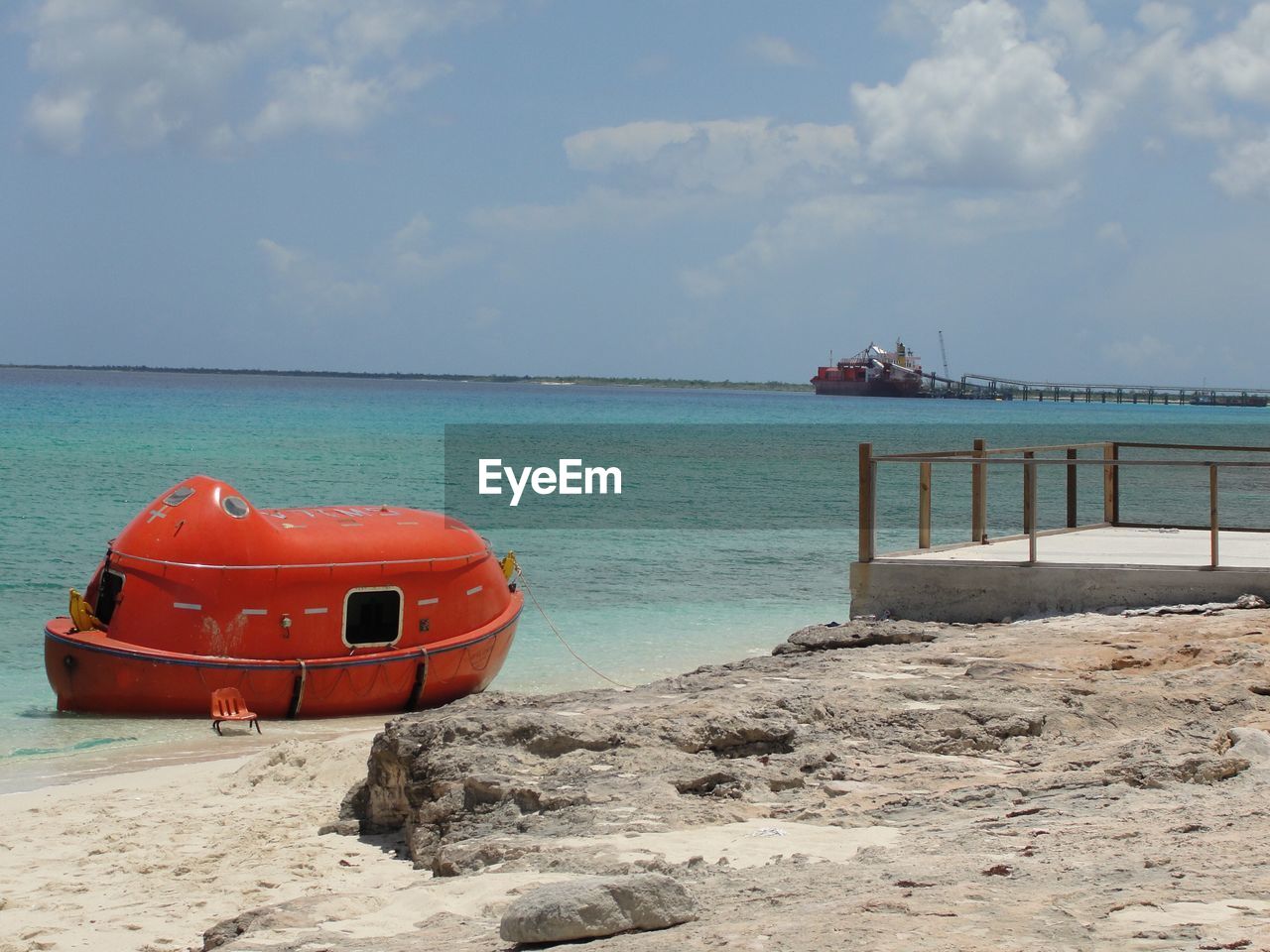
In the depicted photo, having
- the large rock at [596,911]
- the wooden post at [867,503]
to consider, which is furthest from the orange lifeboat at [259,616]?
the large rock at [596,911]

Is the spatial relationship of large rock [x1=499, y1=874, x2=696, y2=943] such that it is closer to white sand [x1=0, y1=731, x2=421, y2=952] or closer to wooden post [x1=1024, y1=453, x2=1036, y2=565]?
white sand [x1=0, y1=731, x2=421, y2=952]

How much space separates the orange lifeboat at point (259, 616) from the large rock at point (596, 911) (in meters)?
8.17

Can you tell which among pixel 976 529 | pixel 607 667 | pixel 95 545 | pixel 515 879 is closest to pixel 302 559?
pixel 607 667

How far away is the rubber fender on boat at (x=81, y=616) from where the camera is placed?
1229 cm

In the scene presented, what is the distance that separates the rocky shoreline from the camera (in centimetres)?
438

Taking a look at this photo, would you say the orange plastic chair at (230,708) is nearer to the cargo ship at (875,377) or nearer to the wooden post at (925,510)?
the wooden post at (925,510)

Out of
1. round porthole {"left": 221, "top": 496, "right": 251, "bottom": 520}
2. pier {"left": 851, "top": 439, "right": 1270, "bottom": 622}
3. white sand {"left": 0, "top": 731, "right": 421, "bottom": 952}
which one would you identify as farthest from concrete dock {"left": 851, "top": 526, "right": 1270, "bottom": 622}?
round porthole {"left": 221, "top": 496, "right": 251, "bottom": 520}

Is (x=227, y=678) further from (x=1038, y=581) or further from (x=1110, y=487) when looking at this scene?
(x=1110, y=487)

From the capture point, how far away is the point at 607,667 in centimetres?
1514

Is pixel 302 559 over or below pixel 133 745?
over

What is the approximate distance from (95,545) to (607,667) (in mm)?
14026

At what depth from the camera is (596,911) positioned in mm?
4500

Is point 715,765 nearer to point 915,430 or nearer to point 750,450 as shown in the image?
point 750,450

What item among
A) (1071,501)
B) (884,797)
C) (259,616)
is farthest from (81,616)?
(1071,501)
